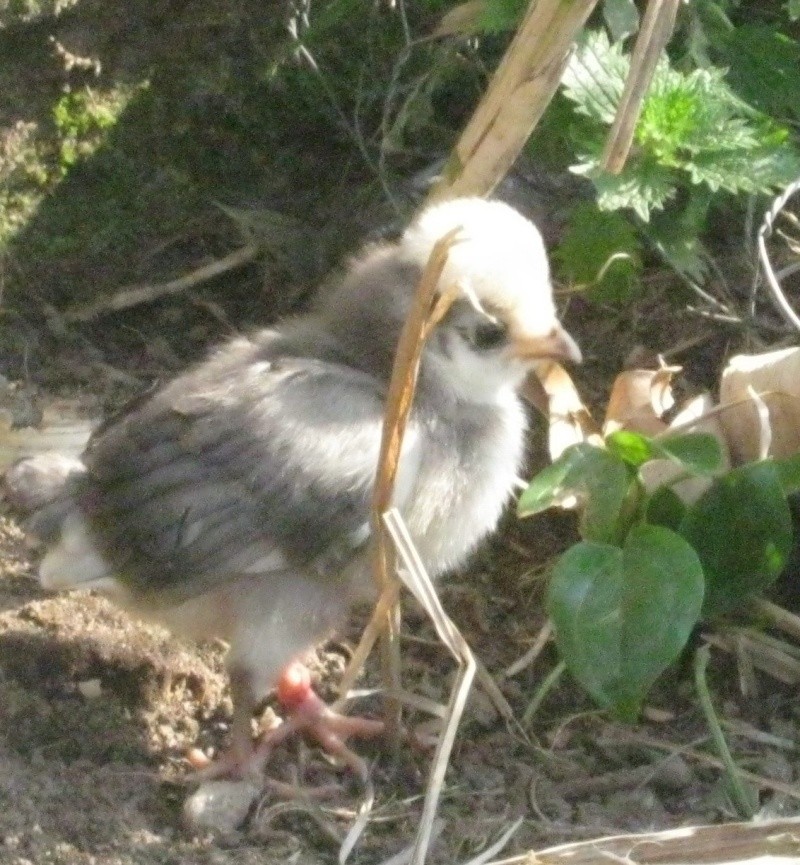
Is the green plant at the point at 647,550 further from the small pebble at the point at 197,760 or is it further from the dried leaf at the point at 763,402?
the small pebble at the point at 197,760

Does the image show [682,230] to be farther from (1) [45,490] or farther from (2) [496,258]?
(1) [45,490]

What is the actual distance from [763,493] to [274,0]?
4.89ft

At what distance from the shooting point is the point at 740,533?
97.4 inches

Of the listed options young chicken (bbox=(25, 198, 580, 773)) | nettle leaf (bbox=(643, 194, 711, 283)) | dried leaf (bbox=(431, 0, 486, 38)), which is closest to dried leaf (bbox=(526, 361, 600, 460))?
young chicken (bbox=(25, 198, 580, 773))

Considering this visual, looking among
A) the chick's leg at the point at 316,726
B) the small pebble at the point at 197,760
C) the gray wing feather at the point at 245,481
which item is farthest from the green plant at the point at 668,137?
the small pebble at the point at 197,760

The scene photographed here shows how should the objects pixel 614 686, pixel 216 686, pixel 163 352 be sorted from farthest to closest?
1. pixel 163 352
2. pixel 216 686
3. pixel 614 686

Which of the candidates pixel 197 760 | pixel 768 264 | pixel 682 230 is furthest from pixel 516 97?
pixel 197 760

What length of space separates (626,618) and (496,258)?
55 cm

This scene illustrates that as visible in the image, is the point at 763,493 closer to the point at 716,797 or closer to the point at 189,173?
the point at 716,797

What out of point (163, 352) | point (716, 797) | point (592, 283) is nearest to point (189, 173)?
point (163, 352)

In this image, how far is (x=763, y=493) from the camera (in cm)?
246

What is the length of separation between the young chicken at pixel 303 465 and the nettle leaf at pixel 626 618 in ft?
0.75

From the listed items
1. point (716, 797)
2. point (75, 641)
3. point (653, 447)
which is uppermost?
point (653, 447)

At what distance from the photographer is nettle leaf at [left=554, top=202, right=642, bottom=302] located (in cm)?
293
